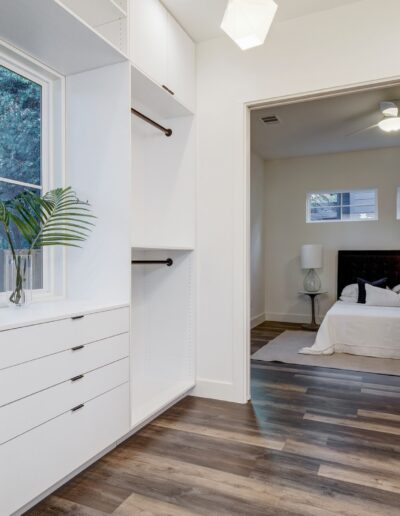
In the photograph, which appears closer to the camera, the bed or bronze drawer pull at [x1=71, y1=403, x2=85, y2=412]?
bronze drawer pull at [x1=71, y1=403, x2=85, y2=412]

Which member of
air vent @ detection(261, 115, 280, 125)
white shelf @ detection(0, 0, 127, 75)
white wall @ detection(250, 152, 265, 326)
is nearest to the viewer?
white shelf @ detection(0, 0, 127, 75)

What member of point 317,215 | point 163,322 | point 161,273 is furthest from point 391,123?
point 163,322

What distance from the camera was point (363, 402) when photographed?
293 centimetres

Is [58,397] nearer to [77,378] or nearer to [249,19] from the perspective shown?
[77,378]

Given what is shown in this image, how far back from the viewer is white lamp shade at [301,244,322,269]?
5.93 meters

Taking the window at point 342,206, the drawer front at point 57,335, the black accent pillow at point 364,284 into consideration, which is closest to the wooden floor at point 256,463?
the drawer front at point 57,335

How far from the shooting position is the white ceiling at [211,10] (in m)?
2.53

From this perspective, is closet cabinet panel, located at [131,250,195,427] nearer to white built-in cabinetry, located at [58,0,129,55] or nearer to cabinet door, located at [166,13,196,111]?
cabinet door, located at [166,13,196,111]

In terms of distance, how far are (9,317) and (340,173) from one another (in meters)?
5.62

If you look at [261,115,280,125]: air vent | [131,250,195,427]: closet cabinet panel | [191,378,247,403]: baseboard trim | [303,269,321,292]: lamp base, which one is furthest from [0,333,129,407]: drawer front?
[303,269,321,292]: lamp base

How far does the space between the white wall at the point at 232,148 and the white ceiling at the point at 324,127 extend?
0.99m

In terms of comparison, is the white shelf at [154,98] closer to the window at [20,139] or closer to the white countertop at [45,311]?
the window at [20,139]

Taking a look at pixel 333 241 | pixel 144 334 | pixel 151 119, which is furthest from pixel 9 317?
pixel 333 241

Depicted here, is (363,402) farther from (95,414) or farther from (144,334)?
(95,414)
